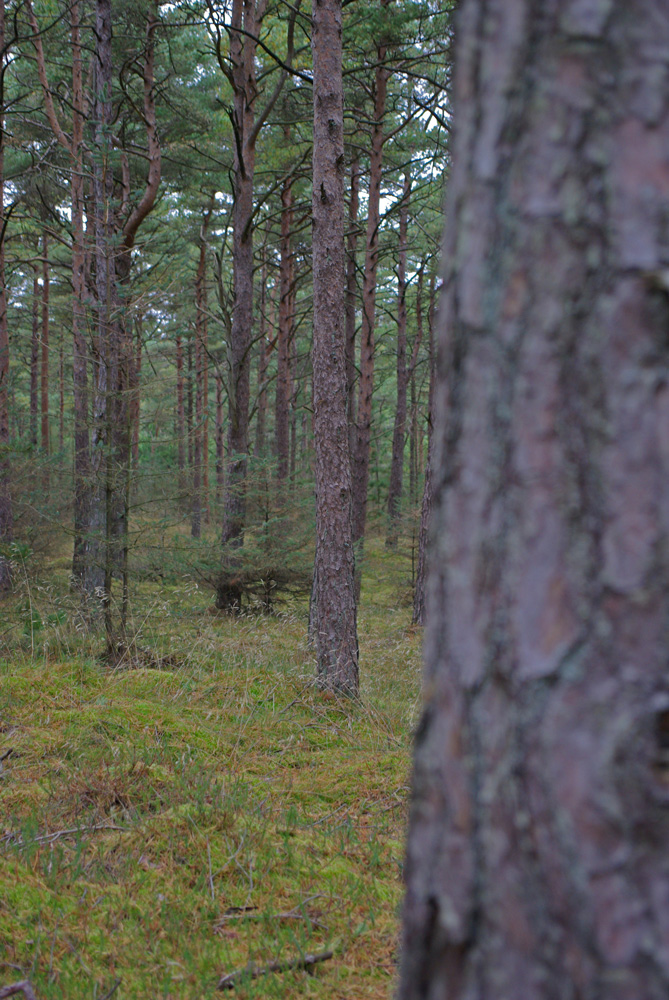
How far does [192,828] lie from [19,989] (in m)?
1.11

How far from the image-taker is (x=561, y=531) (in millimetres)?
Result: 814

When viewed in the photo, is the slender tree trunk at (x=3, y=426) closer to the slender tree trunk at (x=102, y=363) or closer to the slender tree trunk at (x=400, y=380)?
the slender tree trunk at (x=102, y=363)

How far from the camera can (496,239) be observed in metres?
0.86

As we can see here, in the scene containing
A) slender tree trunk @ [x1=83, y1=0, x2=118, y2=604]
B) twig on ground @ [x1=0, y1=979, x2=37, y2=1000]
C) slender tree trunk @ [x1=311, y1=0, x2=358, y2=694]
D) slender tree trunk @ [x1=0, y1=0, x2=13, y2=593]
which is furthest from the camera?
slender tree trunk @ [x1=0, y1=0, x2=13, y2=593]

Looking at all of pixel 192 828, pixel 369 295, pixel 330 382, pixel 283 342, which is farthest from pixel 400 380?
pixel 192 828

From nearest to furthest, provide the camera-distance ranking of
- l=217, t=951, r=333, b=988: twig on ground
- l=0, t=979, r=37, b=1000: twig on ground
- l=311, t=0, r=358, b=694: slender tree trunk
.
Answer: l=0, t=979, r=37, b=1000: twig on ground, l=217, t=951, r=333, b=988: twig on ground, l=311, t=0, r=358, b=694: slender tree trunk

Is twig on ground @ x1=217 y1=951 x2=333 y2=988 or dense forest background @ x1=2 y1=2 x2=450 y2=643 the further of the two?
dense forest background @ x1=2 y1=2 x2=450 y2=643

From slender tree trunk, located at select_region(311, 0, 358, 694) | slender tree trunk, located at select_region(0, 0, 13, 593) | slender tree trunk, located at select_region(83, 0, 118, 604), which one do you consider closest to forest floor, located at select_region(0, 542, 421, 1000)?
slender tree trunk, located at select_region(311, 0, 358, 694)

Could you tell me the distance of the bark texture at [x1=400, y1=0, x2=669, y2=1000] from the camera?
76cm

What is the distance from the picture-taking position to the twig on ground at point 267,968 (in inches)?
85.4

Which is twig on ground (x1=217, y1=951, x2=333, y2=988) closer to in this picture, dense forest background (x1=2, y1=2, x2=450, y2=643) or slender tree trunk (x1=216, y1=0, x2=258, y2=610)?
dense forest background (x1=2, y1=2, x2=450, y2=643)

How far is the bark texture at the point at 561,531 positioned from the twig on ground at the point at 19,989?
1.71m

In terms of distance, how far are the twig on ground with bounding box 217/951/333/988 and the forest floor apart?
21mm

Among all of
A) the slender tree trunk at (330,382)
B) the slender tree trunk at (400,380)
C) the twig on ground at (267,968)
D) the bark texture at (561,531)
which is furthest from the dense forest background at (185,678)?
the slender tree trunk at (400,380)
